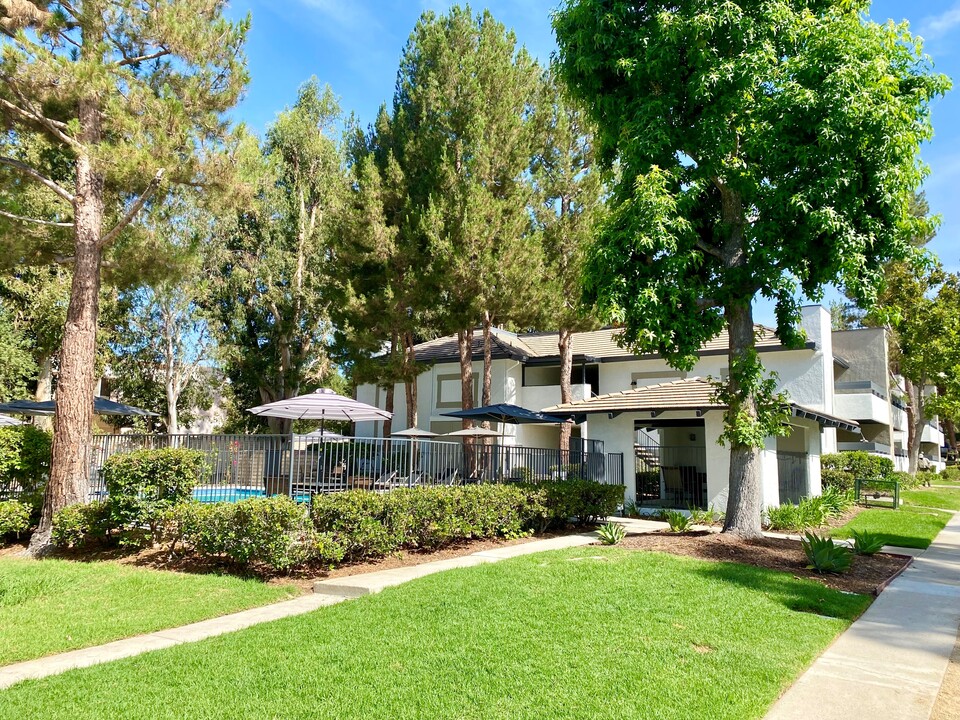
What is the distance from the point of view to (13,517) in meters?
10.8

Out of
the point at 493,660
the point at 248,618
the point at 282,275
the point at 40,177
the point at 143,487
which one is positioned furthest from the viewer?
the point at 282,275

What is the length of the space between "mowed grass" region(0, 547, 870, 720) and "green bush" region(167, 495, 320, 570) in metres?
1.96

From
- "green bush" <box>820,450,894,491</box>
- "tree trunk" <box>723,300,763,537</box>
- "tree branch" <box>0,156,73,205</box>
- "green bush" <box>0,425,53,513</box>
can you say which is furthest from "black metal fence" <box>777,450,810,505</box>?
"tree branch" <box>0,156,73,205</box>

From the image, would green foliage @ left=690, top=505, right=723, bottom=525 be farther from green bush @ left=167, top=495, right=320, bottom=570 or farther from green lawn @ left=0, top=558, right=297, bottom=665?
green lawn @ left=0, top=558, right=297, bottom=665

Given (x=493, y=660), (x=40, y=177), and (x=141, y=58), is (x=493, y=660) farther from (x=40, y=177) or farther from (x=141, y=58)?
(x=141, y=58)

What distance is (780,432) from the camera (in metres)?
11.3

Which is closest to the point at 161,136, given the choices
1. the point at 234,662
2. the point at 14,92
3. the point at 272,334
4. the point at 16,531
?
the point at 14,92

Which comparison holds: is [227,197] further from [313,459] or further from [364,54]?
[364,54]

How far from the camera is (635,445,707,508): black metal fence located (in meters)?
19.6

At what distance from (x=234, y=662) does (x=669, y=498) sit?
17.4 meters

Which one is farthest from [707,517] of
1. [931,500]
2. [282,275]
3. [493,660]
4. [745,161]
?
[282,275]

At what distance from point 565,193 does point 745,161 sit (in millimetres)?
12319

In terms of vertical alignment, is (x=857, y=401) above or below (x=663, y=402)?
above

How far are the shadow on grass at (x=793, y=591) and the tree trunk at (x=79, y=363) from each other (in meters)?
10.4
